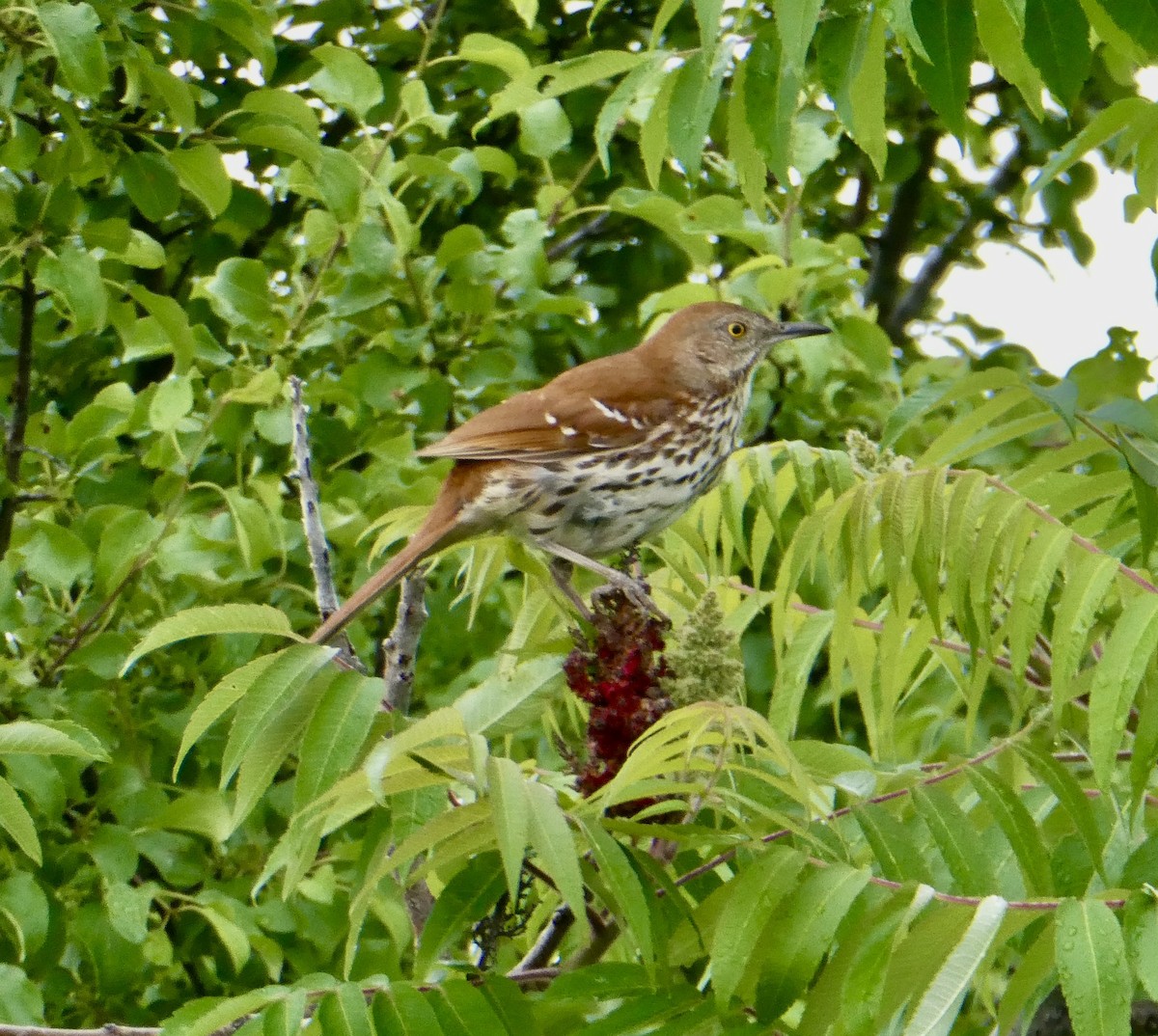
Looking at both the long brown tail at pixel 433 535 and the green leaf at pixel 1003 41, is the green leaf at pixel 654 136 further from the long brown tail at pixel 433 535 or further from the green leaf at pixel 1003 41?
the long brown tail at pixel 433 535

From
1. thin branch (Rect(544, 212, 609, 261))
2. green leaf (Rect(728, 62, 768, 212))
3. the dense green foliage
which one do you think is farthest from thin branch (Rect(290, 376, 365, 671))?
thin branch (Rect(544, 212, 609, 261))

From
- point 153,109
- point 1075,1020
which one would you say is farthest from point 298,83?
point 1075,1020

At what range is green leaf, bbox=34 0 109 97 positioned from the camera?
3365 millimetres

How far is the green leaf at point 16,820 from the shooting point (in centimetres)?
242

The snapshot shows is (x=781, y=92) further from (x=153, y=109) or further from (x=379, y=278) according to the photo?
(x=379, y=278)

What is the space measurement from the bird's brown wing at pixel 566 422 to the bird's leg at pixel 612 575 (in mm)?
188

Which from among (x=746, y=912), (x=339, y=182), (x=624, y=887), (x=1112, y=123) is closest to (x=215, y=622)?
(x=624, y=887)

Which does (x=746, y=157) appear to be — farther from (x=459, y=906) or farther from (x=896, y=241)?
(x=896, y=241)

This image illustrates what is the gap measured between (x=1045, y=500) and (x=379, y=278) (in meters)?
2.25

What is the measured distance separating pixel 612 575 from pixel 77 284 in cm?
145

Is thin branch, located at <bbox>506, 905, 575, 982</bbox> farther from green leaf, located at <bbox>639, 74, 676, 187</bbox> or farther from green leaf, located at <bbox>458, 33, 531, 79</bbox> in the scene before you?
green leaf, located at <bbox>458, 33, 531, 79</bbox>

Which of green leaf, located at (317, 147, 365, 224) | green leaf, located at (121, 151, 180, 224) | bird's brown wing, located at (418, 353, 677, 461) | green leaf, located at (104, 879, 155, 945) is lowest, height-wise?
green leaf, located at (104, 879, 155, 945)

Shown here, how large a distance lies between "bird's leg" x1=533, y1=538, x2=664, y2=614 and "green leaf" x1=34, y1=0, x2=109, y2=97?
125cm

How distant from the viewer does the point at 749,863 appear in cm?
225
